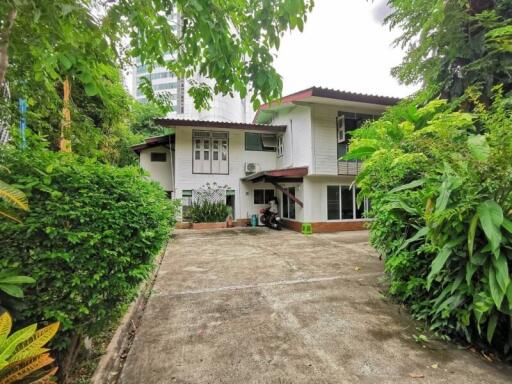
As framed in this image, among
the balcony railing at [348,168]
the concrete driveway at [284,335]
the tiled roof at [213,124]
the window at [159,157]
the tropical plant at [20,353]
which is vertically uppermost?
the tiled roof at [213,124]

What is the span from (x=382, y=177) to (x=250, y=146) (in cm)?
931

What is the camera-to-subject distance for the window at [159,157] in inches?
484

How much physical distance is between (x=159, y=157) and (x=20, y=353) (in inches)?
479

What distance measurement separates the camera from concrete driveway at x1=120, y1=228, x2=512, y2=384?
1930 millimetres

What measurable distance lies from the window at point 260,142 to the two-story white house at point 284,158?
40mm

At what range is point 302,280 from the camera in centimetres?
400

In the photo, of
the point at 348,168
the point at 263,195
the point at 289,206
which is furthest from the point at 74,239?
the point at 263,195

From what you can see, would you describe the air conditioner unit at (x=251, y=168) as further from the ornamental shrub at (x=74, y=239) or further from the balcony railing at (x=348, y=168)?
the ornamental shrub at (x=74, y=239)

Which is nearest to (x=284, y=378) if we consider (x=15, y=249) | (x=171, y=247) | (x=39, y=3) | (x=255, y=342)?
(x=255, y=342)

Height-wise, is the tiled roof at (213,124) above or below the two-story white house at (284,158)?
above

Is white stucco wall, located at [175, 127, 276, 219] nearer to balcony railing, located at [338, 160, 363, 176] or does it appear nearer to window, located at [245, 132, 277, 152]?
window, located at [245, 132, 277, 152]

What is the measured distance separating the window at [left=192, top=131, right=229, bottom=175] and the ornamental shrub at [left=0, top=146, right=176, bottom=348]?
9.72m

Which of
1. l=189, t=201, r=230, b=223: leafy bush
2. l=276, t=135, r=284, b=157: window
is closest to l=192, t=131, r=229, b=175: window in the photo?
l=189, t=201, r=230, b=223: leafy bush

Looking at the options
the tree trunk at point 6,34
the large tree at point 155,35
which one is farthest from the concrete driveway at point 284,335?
the tree trunk at point 6,34
